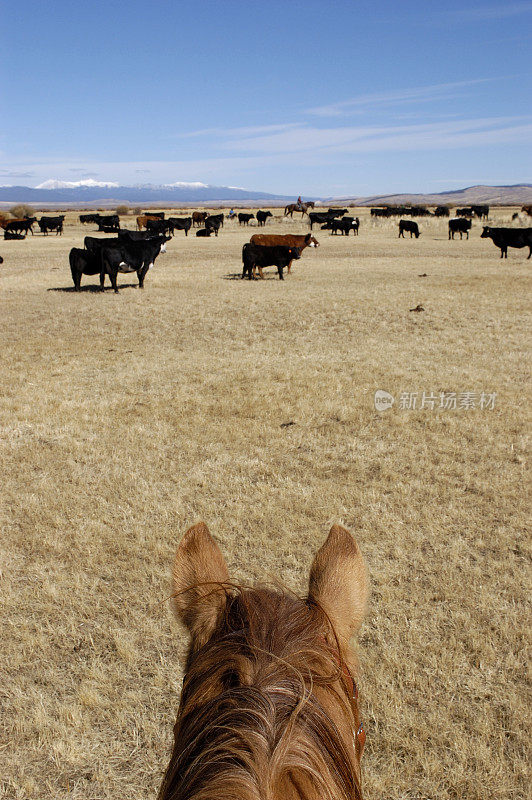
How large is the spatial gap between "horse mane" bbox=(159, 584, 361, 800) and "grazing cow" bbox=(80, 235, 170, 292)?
48.9 ft

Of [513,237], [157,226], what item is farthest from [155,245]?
[157,226]

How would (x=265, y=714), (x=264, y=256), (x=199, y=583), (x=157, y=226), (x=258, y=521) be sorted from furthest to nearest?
(x=157, y=226), (x=264, y=256), (x=258, y=521), (x=199, y=583), (x=265, y=714)

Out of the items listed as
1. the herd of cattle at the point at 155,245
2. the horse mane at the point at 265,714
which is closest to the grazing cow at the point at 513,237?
the herd of cattle at the point at 155,245

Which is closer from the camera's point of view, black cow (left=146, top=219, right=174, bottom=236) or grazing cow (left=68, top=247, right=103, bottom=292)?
grazing cow (left=68, top=247, right=103, bottom=292)

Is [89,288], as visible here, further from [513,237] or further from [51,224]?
[51,224]

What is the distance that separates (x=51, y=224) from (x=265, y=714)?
45281 millimetres

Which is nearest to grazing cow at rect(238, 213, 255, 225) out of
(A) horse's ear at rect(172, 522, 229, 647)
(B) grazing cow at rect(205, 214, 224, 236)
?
(B) grazing cow at rect(205, 214, 224, 236)

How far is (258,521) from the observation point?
4020 millimetres

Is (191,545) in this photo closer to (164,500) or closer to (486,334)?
(164,500)

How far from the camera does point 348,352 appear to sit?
8734mm

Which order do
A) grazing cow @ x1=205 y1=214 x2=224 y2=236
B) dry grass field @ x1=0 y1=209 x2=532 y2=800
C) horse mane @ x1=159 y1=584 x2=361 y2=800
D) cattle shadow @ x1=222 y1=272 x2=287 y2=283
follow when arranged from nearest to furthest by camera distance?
horse mane @ x1=159 y1=584 x2=361 y2=800 → dry grass field @ x1=0 y1=209 x2=532 y2=800 → cattle shadow @ x1=222 y1=272 x2=287 y2=283 → grazing cow @ x1=205 y1=214 x2=224 y2=236

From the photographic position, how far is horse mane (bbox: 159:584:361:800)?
67cm

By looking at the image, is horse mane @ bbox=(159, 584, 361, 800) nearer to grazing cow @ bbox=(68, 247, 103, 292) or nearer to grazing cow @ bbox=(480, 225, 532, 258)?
grazing cow @ bbox=(68, 247, 103, 292)

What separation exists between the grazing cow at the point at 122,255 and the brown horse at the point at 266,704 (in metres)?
14.7
